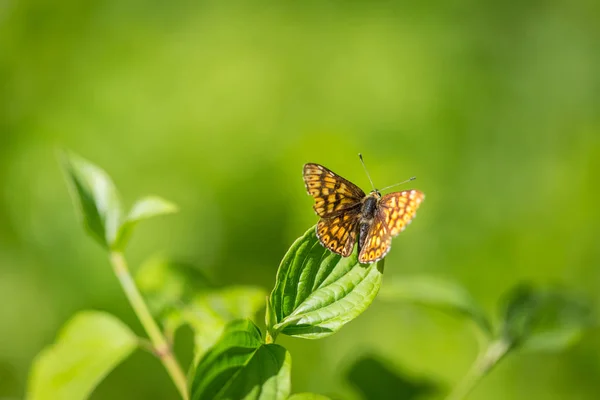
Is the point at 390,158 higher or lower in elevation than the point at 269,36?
lower

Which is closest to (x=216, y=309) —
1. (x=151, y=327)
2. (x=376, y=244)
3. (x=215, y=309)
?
(x=215, y=309)

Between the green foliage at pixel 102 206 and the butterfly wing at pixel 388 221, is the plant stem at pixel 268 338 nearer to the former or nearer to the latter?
the butterfly wing at pixel 388 221

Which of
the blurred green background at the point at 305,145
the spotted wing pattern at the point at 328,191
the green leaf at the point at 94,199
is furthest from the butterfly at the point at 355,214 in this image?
the blurred green background at the point at 305,145

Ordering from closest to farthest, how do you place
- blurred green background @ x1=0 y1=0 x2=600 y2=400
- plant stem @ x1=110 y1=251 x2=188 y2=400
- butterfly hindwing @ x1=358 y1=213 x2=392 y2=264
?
butterfly hindwing @ x1=358 y1=213 x2=392 y2=264 → plant stem @ x1=110 y1=251 x2=188 y2=400 → blurred green background @ x1=0 y1=0 x2=600 y2=400

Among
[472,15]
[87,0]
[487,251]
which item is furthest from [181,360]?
[472,15]

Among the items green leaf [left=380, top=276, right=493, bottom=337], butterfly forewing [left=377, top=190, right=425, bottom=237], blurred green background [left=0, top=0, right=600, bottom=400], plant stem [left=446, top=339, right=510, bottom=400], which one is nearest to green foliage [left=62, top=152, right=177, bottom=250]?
butterfly forewing [left=377, top=190, right=425, bottom=237]

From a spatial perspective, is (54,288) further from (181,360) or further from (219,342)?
(219,342)

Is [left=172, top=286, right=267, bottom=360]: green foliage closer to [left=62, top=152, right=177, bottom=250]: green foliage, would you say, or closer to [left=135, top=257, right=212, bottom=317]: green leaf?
[left=135, top=257, right=212, bottom=317]: green leaf
